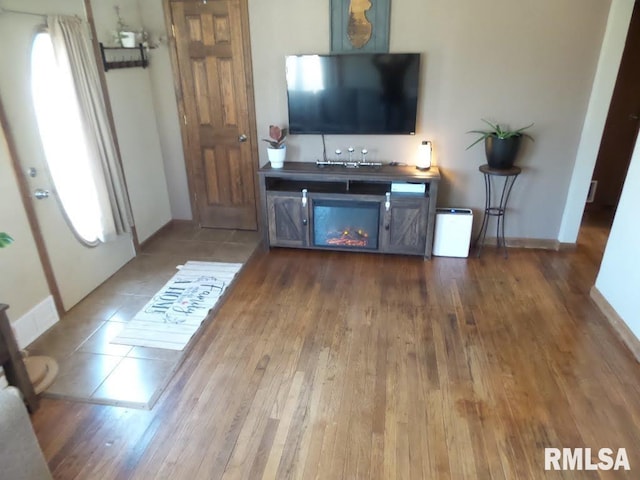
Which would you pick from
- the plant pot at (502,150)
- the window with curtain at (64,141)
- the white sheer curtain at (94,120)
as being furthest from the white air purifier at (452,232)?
the window with curtain at (64,141)

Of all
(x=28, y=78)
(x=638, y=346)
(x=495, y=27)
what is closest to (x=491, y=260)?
(x=638, y=346)

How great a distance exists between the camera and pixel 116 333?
2.80 meters

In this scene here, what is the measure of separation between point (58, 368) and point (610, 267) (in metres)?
3.55

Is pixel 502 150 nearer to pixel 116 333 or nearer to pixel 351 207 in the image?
pixel 351 207

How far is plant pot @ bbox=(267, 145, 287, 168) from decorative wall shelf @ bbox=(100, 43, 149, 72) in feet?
4.49

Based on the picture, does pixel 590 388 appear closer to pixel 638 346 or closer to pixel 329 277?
pixel 638 346

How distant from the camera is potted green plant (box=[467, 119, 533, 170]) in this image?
3.37 metres

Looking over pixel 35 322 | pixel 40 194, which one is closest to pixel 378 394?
pixel 35 322

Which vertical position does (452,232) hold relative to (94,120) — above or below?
below

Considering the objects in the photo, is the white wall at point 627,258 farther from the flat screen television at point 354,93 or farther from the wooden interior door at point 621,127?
the wooden interior door at point 621,127

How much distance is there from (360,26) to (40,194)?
262 cm

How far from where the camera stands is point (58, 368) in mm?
2469

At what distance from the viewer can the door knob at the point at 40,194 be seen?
105 inches
